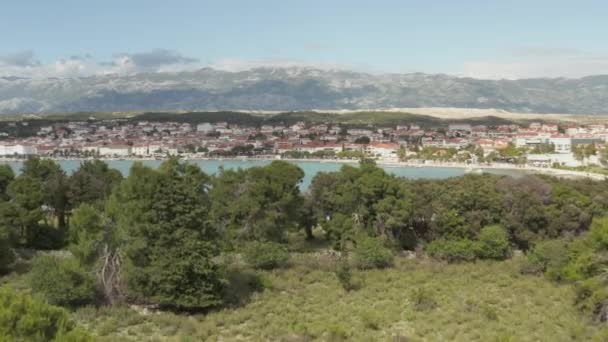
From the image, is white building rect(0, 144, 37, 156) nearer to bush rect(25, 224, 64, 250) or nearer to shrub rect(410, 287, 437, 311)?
bush rect(25, 224, 64, 250)

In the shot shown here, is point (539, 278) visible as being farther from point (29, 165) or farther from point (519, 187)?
point (29, 165)

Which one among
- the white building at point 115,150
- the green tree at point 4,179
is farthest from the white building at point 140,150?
the green tree at point 4,179

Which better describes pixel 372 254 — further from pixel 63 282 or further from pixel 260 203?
pixel 63 282

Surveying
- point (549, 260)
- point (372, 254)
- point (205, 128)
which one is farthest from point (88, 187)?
point (205, 128)

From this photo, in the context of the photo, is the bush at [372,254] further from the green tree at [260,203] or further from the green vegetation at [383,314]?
the green tree at [260,203]

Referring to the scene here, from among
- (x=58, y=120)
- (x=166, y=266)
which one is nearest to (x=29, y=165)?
(x=166, y=266)

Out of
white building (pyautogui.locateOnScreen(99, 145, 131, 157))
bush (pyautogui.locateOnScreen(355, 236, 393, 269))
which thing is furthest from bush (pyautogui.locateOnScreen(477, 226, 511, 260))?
white building (pyautogui.locateOnScreen(99, 145, 131, 157))

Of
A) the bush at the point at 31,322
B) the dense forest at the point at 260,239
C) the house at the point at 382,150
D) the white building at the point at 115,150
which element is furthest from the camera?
the white building at the point at 115,150
